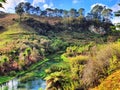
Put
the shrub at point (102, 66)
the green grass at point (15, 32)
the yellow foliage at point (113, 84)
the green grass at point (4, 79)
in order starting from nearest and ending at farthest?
1. the yellow foliage at point (113, 84)
2. the shrub at point (102, 66)
3. the green grass at point (4, 79)
4. the green grass at point (15, 32)

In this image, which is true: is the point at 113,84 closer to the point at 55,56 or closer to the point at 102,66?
the point at 102,66

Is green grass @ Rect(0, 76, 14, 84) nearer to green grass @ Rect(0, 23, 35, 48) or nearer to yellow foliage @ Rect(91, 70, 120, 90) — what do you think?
yellow foliage @ Rect(91, 70, 120, 90)

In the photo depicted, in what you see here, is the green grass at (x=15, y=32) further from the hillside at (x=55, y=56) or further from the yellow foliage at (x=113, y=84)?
the yellow foliage at (x=113, y=84)

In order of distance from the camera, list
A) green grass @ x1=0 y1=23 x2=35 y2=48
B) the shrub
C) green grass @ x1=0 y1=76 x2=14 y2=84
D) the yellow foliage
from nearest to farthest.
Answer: the yellow foliage → the shrub → green grass @ x1=0 y1=76 x2=14 y2=84 → green grass @ x1=0 y1=23 x2=35 y2=48

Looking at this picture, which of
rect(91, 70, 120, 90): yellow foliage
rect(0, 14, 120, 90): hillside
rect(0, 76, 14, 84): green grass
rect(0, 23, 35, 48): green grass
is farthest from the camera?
rect(0, 23, 35, 48): green grass

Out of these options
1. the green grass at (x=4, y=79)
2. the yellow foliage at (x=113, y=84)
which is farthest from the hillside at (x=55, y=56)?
the yellow foliage at (x=113, y=84)

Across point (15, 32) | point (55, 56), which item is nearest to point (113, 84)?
point (55, 56)

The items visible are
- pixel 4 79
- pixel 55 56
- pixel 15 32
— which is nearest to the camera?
pixel 4 79

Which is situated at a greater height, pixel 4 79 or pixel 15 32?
pixel 15 32

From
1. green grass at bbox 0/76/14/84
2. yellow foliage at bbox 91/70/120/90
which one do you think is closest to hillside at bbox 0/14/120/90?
green grass at bbox 0/76/14/84

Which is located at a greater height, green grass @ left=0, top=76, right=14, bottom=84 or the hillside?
the hillside

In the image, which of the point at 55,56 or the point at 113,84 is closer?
the point at 113,84

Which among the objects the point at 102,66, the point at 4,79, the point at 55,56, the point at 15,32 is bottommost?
the point at 4,79

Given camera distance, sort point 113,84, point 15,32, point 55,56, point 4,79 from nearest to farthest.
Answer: point 113,84, point 4,79, point 55,56, point 15,32
